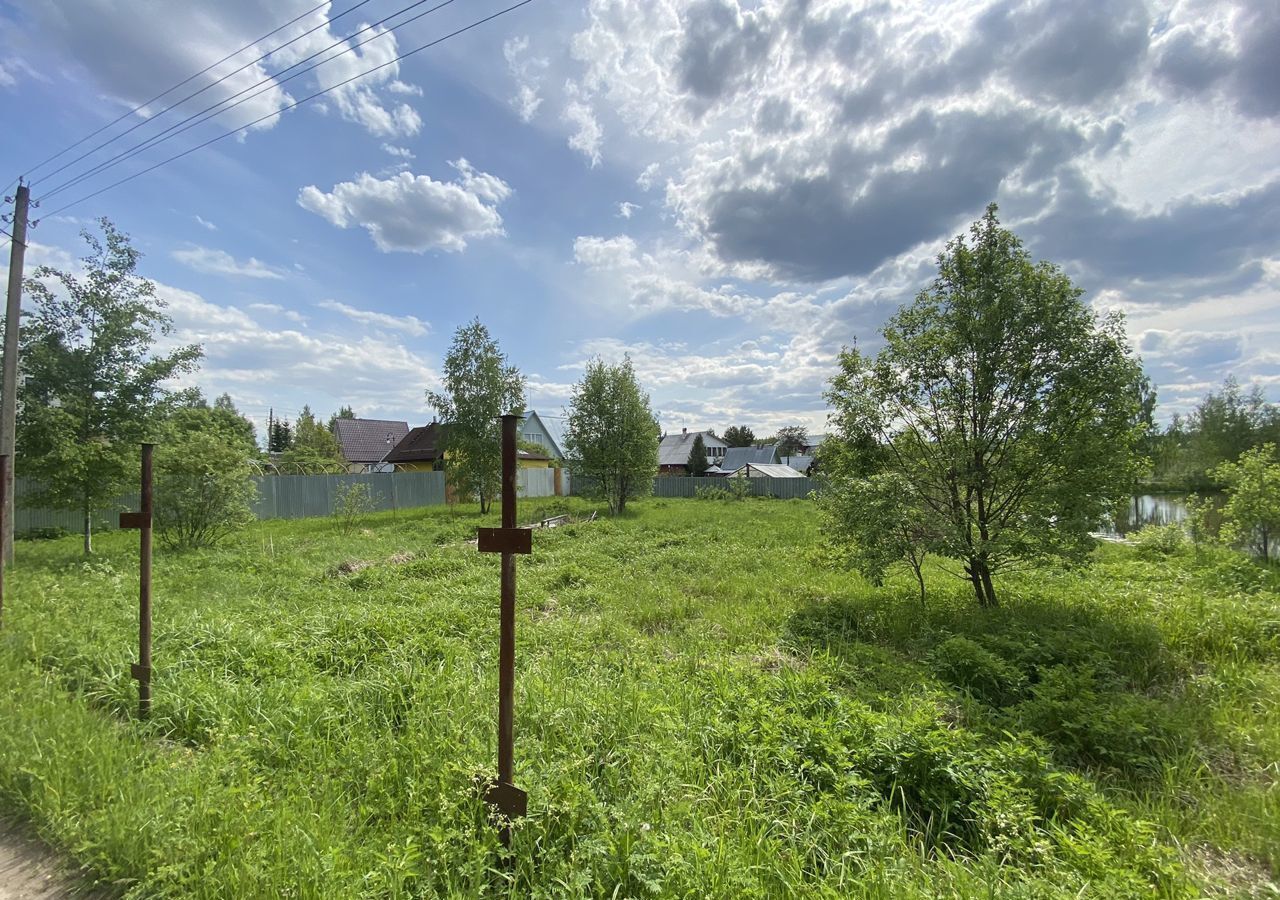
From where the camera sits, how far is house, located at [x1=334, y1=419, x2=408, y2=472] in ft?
115

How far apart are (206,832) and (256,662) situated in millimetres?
2384

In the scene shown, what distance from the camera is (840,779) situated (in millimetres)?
2656

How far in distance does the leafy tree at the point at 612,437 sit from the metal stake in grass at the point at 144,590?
17560 mm

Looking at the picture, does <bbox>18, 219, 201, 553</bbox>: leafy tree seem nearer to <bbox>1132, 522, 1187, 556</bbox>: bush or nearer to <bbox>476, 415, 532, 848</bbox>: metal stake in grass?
<bbox>476, 415, 532, 848</bbox>: metal stake in grass

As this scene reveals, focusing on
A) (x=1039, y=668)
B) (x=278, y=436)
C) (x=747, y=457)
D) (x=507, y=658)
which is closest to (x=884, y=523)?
(x=1039, y=668)

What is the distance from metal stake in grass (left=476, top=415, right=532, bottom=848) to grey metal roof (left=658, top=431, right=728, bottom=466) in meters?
48.2

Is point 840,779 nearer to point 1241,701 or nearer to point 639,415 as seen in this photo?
point 1241,701

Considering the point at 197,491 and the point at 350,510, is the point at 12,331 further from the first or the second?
the point at 350,510

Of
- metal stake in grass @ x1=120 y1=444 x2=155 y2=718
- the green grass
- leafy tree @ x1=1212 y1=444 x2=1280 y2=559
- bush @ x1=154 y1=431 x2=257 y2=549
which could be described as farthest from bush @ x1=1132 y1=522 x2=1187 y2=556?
bush @ x1=154 y1=431 x2=257 y2=549

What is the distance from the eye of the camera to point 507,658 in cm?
228

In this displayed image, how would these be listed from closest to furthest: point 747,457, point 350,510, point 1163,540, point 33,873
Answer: point 33,873, point 1163,540, point 350,510, point 747,457

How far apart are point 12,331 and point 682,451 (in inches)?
1828

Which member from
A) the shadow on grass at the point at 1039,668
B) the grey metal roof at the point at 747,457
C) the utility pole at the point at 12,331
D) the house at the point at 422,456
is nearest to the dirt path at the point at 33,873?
the shadow on grass at the point at 1039,668

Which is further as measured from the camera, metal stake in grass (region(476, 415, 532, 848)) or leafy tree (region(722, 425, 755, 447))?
leafy tree (region(722, 425, 755, 447))
